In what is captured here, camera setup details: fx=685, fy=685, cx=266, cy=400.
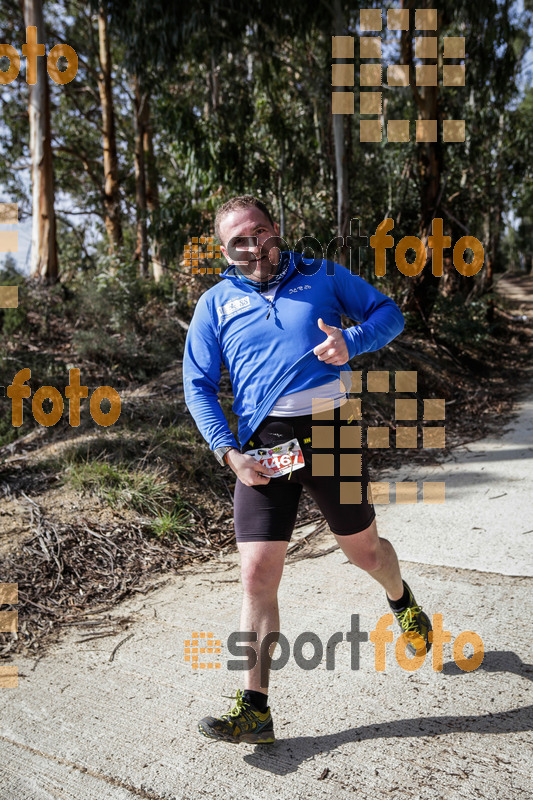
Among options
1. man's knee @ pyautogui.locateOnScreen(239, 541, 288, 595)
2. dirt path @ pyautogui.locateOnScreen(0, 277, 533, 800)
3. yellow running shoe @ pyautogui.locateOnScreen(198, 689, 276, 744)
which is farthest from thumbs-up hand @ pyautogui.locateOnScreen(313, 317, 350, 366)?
dirt path @ pyautogui.locateOnScreen(0, 277, 533, 800)

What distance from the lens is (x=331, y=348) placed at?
2.29 meters

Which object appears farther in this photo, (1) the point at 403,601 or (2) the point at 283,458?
(1) the point at 403,601

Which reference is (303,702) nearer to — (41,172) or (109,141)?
(41,172)

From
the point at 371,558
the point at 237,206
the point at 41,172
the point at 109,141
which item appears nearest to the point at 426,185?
the point at 41,172

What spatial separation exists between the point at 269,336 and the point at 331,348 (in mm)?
275

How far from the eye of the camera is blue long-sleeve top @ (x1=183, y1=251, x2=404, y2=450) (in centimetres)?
245

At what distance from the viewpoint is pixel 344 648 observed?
298 cm

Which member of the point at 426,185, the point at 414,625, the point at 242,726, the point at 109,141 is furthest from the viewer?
the point at 109,141

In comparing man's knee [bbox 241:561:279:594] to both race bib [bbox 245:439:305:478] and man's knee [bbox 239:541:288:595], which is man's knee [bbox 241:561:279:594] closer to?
man's knee [bbox 239:541:288:595]

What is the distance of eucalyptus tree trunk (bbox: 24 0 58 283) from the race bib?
8.71 m

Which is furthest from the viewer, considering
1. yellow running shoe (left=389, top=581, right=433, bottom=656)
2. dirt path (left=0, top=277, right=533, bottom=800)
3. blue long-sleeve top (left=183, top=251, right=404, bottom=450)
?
yellow running shoe (left=389, top=581, right=433, bottom=656)

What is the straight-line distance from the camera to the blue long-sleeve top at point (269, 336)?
96.4 inches

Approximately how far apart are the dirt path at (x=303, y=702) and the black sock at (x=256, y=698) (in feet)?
0.53

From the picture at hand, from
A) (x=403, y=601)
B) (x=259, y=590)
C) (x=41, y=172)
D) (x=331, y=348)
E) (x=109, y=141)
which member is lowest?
(x=403, y=601)
